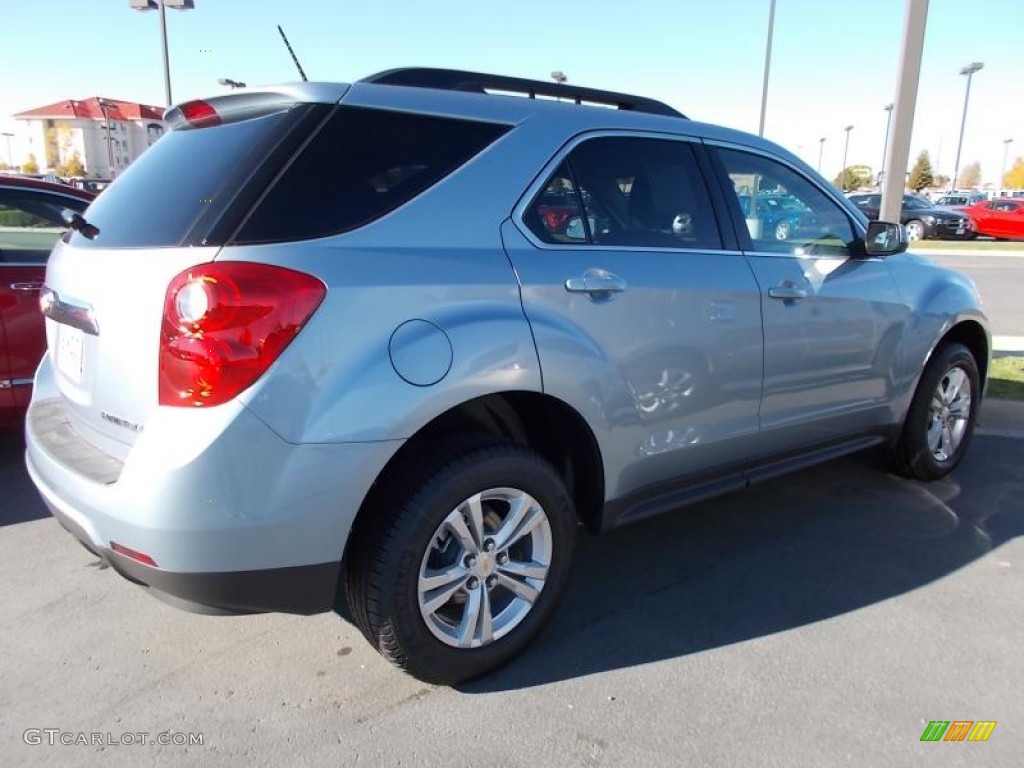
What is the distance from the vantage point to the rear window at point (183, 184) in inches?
88.3

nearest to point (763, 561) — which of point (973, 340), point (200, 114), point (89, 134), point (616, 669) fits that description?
point (616, 669)

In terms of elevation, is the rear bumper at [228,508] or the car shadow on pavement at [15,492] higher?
the rear bumper at [228,508]

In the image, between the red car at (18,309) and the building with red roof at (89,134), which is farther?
the building with red roof at (89,134)

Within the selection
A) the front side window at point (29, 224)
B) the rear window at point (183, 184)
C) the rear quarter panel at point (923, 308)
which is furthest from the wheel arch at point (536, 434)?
the front side window at point (29, 224)

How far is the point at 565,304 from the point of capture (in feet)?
8.51

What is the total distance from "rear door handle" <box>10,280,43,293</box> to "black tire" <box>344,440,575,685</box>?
313cm

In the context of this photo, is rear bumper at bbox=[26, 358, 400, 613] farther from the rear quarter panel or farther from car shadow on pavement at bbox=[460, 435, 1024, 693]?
the rear quarter panel

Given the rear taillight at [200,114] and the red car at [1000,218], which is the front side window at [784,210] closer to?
the rear taillight at [200,114]

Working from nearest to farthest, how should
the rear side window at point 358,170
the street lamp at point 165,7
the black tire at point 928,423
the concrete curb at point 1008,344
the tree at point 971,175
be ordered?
the rear side window at point 358,170
the black tire at point 928,423
the concrete curb at point 1008,344
the street lamp at point 165,7
the tree at point 971,175

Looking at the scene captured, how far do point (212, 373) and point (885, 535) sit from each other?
317cm

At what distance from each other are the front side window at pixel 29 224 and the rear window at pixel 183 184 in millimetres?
2126

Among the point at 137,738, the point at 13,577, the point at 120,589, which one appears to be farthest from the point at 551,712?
the point at 13,577

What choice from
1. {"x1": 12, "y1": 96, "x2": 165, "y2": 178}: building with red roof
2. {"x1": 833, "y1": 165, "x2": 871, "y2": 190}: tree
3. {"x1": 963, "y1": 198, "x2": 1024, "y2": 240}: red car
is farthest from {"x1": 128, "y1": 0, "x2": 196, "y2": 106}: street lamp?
{"x1": 12, "y1": 96, "x2": 165, "y2": 178}: building with red roof

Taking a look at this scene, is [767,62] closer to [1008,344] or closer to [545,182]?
[1008,344]
